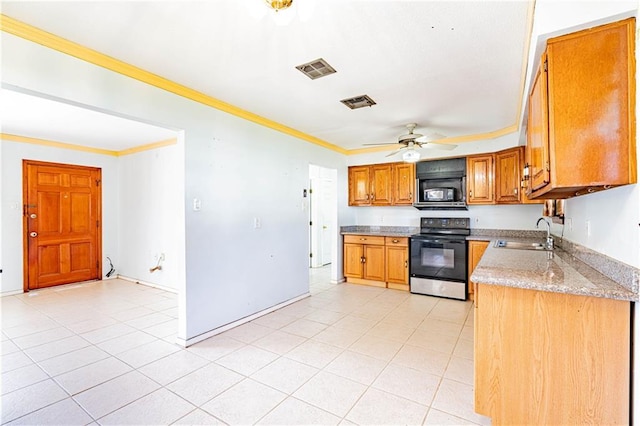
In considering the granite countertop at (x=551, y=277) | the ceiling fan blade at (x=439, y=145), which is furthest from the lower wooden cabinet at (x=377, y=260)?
the granite countertop at (x=551, y=277)

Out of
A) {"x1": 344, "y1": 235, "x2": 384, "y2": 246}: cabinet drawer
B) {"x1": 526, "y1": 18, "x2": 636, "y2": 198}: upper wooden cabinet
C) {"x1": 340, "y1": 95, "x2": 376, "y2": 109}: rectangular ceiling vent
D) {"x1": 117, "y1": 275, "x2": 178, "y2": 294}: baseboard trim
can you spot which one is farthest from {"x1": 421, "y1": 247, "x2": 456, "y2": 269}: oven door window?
{"x1": 117, "y1": 275, "x2": 178, "y2": 294}: baseboard trim

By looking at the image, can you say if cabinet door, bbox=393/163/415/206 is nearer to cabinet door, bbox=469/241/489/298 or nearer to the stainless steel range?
the stainless steel range

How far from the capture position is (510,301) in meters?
1.68

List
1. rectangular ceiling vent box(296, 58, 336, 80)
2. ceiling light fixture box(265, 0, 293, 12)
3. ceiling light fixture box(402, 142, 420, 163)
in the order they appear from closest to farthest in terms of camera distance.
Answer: ceiling light fixture box(265, 0, 293, 12), rectangular ceiling vent box(296, 58, 336, 80), ceiling light fixture box(402, 142, 420, 163)

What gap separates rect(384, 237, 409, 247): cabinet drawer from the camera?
189 inches

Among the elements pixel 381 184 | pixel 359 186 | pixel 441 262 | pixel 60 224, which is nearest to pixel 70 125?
pixel 60 224

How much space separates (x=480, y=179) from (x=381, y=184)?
1.56 metres

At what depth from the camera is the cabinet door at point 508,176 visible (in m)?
4.14

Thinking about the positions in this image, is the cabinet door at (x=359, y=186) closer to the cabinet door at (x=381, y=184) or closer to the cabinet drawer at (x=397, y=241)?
the cabinet door at (x=381, y=184)

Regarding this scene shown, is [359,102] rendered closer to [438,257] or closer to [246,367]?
[438,257]

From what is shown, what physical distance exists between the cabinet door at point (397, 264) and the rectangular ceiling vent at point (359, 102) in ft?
8.25

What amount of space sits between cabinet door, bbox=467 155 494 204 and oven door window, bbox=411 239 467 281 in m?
0.75

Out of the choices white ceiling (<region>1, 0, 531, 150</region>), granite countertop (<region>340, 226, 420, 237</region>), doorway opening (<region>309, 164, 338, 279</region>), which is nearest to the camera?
white ceiling (<region>1, 0, 531, 150</region>)

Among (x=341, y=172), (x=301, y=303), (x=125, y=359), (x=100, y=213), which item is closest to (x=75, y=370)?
(x=125, y=359)
